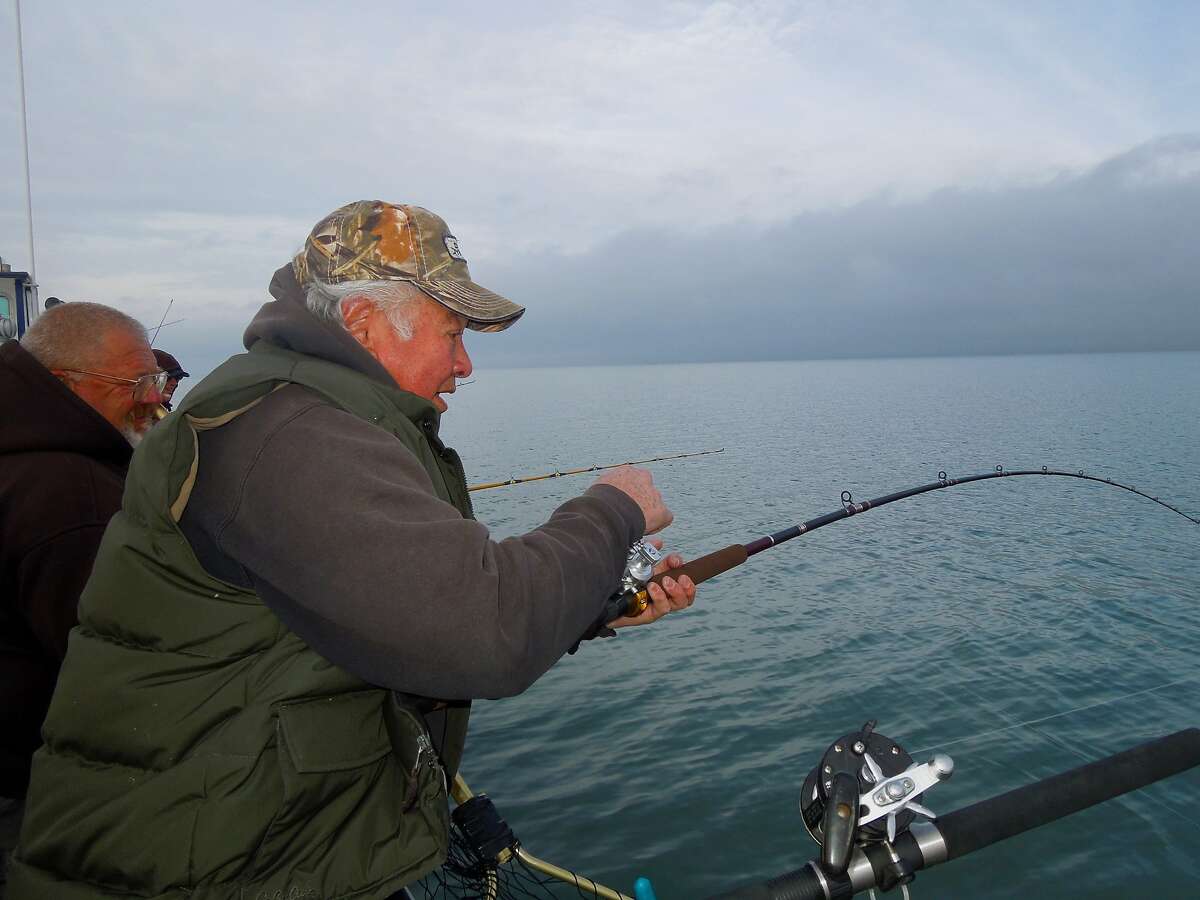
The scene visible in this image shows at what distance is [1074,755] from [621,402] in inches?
1983

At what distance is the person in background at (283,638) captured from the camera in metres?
1.42

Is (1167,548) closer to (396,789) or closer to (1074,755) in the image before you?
(1074,755)

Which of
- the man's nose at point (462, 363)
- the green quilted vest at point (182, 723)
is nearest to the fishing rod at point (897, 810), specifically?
the green quilted vest at point (182, 723)

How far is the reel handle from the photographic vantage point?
8.29 feet

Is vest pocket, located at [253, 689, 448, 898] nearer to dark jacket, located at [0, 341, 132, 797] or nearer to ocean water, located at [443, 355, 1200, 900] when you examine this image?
dark jacket, located at [0, 341, 132, 797]

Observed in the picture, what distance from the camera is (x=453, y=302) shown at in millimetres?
1907

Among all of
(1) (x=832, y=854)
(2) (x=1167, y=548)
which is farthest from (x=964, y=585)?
(1) (x=832, y=854)

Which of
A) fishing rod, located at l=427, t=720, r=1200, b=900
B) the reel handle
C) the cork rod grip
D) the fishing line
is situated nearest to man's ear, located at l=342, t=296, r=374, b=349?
the reel handle

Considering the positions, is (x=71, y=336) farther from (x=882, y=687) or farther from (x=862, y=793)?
(x=882, y=687)

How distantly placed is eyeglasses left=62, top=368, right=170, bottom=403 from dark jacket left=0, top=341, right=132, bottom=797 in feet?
1.61

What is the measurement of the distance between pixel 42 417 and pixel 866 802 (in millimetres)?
2666

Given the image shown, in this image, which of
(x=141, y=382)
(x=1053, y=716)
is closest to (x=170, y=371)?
(x=141, y=382)

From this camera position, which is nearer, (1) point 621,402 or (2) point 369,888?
(2) point 369,888

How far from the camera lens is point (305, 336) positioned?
1.75 m
